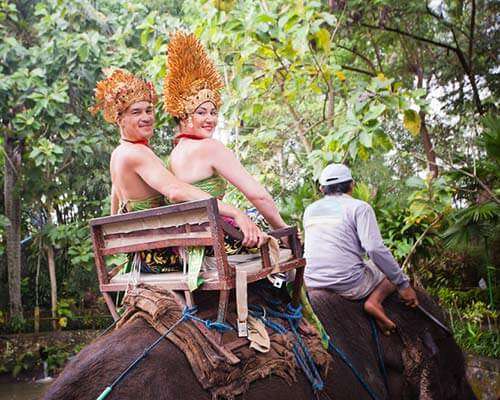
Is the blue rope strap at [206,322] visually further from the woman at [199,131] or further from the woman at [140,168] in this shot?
the woman at [199,131]

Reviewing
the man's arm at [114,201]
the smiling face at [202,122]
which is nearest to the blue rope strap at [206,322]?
the smiling face at [202,122]

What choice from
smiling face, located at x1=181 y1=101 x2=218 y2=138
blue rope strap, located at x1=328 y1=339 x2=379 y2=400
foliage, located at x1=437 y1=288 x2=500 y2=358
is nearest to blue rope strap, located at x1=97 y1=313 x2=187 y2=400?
smiling face, located at x1=181 y1=101 x2=218 y2=138

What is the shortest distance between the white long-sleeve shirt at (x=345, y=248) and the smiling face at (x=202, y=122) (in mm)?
1440

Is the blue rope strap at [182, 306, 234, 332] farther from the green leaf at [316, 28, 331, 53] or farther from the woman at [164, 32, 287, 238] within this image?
the green leaf at [316, 28, 331, 53]

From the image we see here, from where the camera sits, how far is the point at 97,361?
214 centimetres

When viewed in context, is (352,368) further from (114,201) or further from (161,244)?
(114,201)

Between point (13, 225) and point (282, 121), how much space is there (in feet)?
17.9

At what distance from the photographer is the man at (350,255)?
3.73 meters

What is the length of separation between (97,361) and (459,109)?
10.8 metres

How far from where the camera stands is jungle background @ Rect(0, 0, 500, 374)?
591cm

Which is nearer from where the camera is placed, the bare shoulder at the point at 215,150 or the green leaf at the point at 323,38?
the bare shoulder at the point at 215,150

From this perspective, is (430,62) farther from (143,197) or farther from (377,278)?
(143,197)

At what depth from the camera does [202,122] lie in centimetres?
266

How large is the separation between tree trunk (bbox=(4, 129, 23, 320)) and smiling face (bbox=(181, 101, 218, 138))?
28.5 feet
